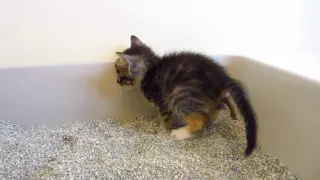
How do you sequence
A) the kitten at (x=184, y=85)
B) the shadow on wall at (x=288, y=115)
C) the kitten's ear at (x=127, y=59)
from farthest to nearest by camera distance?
1. the kitten's ear at (x=127, y=59)
2. the kitten at (x=184, y=85)
3. the shadow on wall at (x=288, y=115)

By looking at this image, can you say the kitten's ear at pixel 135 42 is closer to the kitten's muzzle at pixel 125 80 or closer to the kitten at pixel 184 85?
the kitten at pixel 184 85

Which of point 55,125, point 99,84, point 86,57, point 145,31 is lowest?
point 55,125

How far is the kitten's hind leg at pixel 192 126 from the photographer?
113 centimetres

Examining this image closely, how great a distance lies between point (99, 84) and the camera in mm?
1327

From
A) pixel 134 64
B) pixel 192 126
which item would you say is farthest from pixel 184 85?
pixel 134 64

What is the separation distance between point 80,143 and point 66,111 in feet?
1.00

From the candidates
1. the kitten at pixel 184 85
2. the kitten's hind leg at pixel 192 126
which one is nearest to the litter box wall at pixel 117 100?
the kitten at pixel 184 85

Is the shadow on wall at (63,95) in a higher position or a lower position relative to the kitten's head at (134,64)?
lower

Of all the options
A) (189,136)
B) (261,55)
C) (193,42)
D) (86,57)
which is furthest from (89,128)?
(261,55)

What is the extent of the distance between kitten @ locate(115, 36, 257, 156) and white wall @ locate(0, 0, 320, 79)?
0.13 metres

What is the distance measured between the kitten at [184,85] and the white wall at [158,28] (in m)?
0.13

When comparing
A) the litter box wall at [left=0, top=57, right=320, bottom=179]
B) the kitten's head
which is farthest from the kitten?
the litter box wall at [left=0, top=57, right=320, bottom=179]

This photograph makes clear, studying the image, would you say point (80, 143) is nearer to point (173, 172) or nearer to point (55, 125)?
point (55, 125)

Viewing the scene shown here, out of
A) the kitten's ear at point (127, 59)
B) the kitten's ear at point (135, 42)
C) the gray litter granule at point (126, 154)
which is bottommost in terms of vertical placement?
the gray litter granule at point (126, 154)
